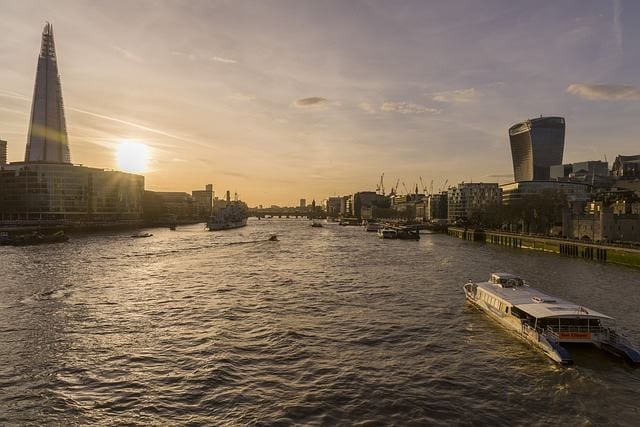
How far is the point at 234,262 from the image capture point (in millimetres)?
85625

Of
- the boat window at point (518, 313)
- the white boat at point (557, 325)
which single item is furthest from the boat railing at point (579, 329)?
the boat window at point (518, 313)

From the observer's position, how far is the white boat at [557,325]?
29891mm

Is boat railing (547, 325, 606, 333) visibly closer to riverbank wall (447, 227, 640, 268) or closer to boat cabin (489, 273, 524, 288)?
boat cabin (489, 273, 524, 288)

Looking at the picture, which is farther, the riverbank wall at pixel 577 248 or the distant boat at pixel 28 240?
the distant boat at pixel 28 240

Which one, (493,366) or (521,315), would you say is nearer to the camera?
(493,366)

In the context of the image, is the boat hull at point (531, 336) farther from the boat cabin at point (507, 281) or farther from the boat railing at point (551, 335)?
the boat cabin at point (507, 281)

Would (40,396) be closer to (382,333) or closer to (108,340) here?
(108,340)

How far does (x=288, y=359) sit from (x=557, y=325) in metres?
19.0

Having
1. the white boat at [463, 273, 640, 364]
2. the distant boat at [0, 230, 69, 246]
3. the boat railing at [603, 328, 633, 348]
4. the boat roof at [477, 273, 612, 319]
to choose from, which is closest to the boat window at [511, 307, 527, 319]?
the white boat at [463, 273, 640, 364]

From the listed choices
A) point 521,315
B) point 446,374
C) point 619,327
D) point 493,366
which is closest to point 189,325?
point 446,374

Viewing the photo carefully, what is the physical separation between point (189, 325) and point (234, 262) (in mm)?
47878

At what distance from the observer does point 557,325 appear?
31953mm

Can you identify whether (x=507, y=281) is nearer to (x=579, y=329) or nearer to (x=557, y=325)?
(x=557, y=325)

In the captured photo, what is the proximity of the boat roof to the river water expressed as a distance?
8.52 ft
